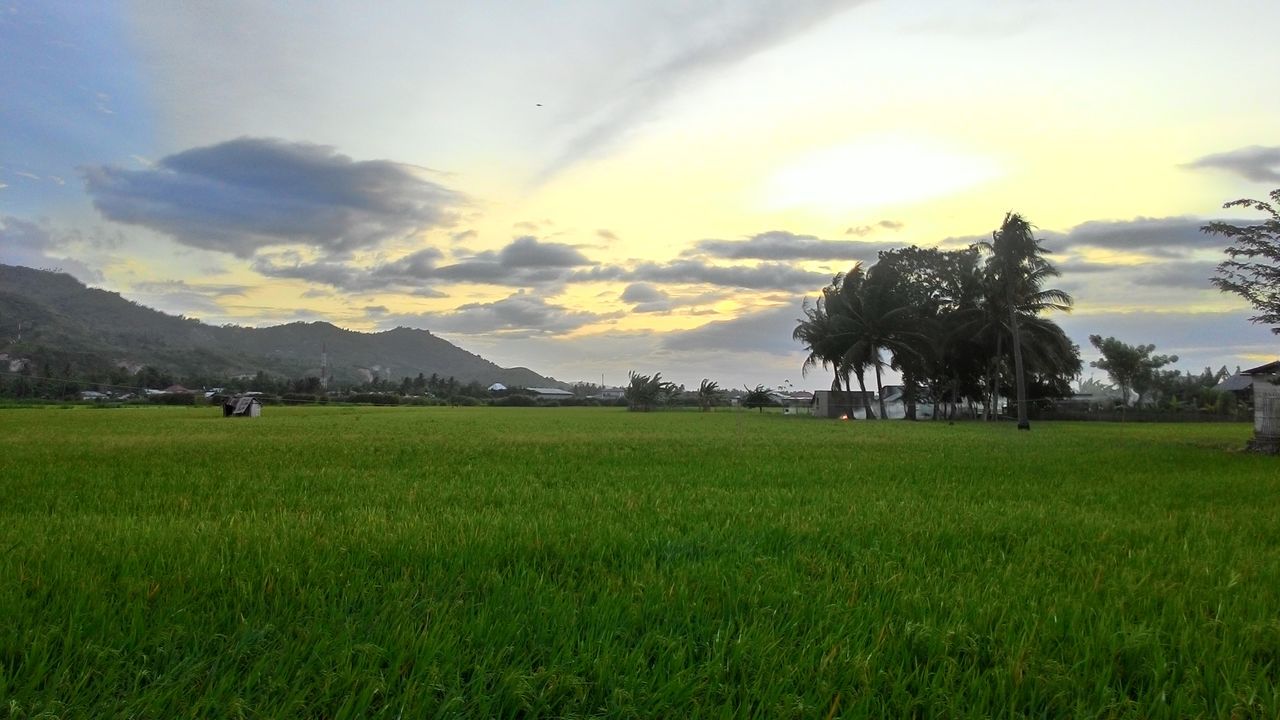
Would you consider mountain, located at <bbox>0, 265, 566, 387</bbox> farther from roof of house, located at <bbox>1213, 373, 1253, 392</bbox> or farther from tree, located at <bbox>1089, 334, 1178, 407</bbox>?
roof of house, located at <bbox>1213, 373, 1253, 392</bbox>

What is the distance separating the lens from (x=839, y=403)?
164 ft

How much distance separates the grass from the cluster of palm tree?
37.8 m

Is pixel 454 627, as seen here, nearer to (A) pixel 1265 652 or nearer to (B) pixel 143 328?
(A) pixel 1265 652

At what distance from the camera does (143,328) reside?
150m

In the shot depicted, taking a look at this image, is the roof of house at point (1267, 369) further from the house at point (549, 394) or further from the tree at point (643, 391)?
the house at point (549, 394)

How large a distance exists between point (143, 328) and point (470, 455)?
16791 centimetres

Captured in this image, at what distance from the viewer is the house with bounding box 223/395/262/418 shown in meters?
32.5

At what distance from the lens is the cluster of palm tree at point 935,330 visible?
141 ft

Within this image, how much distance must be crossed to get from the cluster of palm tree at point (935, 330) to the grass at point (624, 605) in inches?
1489

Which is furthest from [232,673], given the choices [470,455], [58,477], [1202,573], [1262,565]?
[470,455]

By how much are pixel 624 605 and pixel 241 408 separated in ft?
113

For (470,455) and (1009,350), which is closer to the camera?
(470,455)

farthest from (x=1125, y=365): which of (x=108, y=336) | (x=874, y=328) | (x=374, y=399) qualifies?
(x=108, y=336)

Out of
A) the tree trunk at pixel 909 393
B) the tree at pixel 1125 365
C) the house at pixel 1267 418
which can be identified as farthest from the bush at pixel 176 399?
the tree at pixel 1125 365
